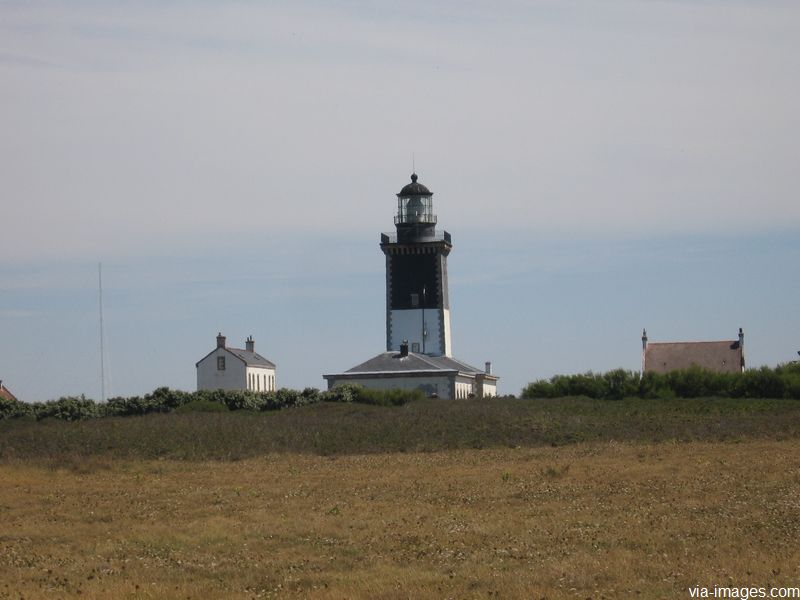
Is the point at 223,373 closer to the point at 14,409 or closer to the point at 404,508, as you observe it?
the point at 14,409

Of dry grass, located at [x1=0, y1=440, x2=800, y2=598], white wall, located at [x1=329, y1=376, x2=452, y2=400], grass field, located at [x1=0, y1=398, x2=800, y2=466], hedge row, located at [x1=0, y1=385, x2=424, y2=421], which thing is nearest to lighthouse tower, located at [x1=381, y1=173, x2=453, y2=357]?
white wall, located at [x1=329, y1=376, x2=452, y2=400]

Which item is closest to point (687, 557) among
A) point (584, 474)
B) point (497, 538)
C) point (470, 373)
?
point (497, 538)

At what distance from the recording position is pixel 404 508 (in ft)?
72.9

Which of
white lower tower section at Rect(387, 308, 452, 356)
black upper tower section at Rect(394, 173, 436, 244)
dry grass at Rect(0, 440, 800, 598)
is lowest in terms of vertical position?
dry grass at Rect(0, 440, 800, 598)

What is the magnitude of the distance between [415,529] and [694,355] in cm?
6056

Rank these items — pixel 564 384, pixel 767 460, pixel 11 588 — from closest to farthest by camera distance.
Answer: pixel 11 588
pixel 767 460
pixel 564 384

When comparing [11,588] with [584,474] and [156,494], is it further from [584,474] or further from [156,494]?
Answer: [584,474]

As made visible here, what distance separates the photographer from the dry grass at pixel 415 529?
15031mm

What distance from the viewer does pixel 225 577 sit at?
15945 mm

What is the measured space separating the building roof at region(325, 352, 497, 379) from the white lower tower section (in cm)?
306

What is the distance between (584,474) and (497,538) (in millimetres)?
9404

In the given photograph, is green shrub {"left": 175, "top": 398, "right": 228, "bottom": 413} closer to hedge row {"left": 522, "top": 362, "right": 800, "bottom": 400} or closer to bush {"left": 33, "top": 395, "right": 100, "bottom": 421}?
bush {"left": 33, "top": 395, "right": 100, "bottom": 421}

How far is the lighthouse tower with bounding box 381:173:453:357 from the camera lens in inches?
3073

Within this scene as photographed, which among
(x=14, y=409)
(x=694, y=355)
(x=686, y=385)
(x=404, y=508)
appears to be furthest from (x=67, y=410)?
(x=694, y=355)
